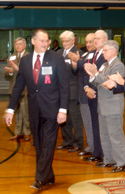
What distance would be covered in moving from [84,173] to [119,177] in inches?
17.0

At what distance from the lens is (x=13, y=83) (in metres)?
6.08

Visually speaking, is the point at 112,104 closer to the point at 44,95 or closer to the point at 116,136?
the point at 116,136

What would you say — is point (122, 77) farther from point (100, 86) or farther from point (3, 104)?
point (3, 104)

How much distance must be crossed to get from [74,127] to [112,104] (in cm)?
137

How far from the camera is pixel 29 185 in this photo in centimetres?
374

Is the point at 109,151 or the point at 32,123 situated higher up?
the point at 32,123

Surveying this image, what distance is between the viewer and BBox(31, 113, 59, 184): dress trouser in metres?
3.51

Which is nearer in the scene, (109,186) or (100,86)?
(109,186)

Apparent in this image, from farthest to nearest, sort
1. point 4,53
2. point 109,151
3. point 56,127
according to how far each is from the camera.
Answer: point 4,53, point 109,151, point 56,127

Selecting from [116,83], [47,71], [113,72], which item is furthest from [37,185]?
[113,72]

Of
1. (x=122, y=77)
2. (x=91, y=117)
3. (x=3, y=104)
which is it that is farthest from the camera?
(x=3, y=104)

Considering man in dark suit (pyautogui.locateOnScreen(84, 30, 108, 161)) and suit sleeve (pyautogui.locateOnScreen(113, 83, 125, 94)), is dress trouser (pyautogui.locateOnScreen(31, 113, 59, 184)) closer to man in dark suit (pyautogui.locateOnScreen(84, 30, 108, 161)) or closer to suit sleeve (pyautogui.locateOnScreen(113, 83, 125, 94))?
suit sleeve (pyautogui.locateOnScreen(113, 83, 125, 94))

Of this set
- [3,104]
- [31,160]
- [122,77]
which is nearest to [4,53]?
[3,104]

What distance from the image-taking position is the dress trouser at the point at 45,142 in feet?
11.5
